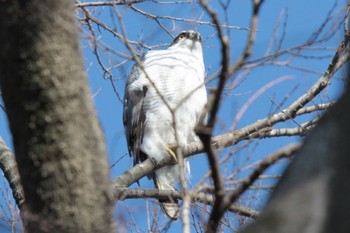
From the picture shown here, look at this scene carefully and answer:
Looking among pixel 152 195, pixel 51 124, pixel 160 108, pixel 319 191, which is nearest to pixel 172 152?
pixel 160 108

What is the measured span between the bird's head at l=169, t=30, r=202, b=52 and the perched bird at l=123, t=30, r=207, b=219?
0.44 meters

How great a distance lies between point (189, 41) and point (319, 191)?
220 inches

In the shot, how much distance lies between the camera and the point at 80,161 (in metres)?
1.75

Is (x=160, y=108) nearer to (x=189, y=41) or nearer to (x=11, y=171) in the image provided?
(x=189, y=41)

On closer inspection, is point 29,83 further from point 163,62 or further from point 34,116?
point 163,62

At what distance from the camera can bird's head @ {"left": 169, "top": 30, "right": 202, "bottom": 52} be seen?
6625mm

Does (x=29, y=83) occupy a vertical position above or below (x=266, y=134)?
below

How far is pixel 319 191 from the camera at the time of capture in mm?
1163

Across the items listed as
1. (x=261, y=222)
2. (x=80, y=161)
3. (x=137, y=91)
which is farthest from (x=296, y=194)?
(x=137, y=91)

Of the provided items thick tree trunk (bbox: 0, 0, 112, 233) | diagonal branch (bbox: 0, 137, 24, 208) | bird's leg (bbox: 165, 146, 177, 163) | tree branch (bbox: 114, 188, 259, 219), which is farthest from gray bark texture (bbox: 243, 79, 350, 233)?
bird's leg (bbox: 165, 146, 177, 163)

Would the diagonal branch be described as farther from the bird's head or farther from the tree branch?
the bird's head

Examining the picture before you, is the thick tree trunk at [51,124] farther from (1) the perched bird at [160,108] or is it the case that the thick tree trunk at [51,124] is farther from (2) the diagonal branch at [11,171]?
(1) the perched bird at [160,108]

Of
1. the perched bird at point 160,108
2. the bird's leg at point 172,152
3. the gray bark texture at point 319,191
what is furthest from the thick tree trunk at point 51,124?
the perched bird at point 160,108

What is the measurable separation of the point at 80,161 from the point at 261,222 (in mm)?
693
